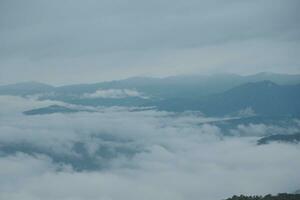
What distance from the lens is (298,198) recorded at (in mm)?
84688

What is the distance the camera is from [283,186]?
192250 millimetres

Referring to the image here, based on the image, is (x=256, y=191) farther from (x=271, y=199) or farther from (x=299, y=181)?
(x=271, y=199)

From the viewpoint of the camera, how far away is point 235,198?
87625 millimetres

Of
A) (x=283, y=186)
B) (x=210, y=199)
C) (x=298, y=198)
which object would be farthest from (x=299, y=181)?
(x=298, y=198)

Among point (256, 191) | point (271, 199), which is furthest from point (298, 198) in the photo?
point (256, 191)

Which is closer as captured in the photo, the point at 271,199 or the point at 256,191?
the point at 271,199

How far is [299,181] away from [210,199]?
1490 inches

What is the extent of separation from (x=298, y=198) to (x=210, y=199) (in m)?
116

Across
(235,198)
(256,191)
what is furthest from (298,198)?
(256,191)

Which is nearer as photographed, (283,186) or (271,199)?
(271,199)

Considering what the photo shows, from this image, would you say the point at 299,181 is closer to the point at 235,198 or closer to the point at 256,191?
the point at 256,191

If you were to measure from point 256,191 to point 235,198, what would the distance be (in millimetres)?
111355

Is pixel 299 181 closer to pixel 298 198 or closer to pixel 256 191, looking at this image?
pixel 256 191

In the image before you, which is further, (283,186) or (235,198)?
(283,186)
